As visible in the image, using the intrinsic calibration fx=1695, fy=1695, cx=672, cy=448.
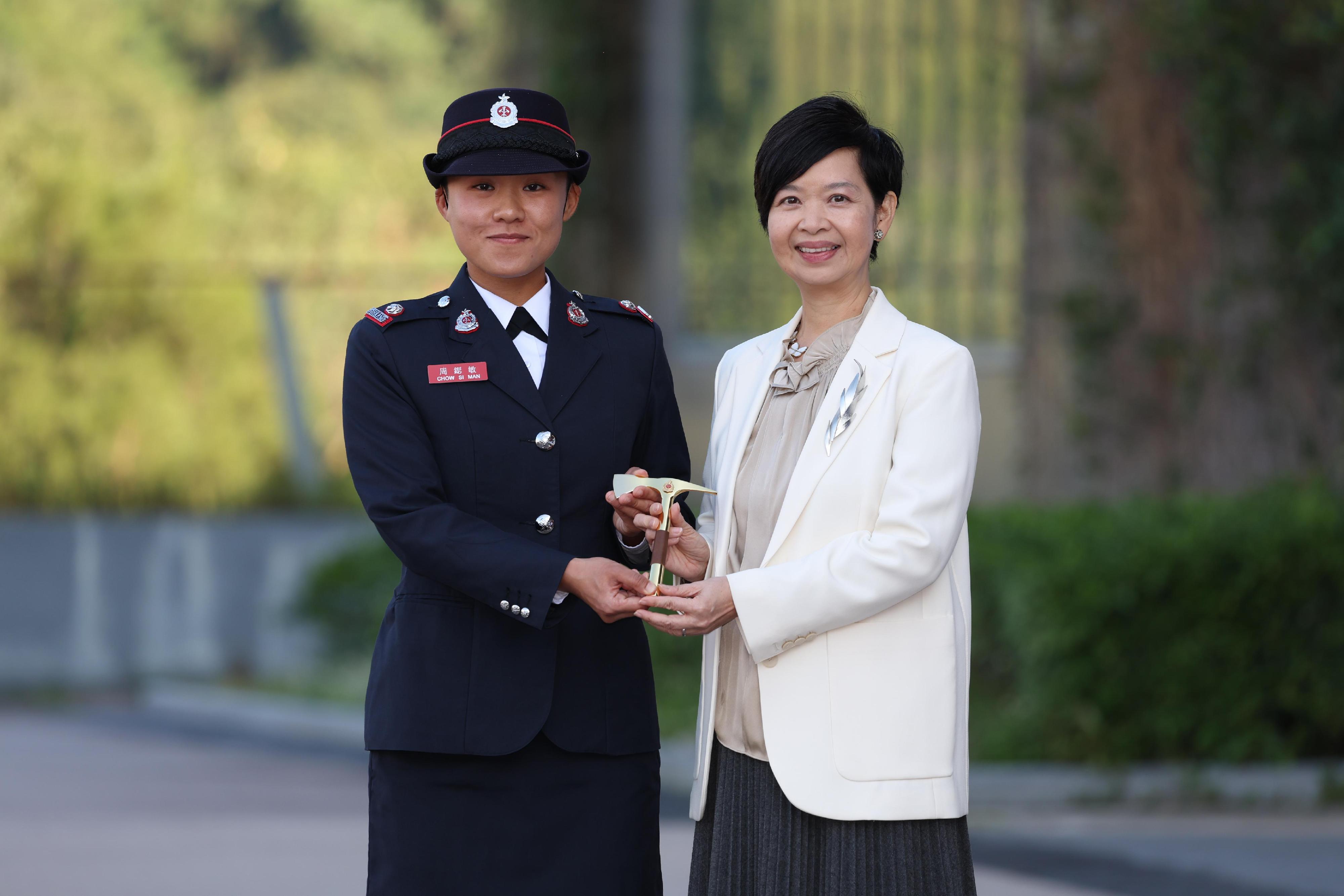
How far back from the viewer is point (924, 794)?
271cm

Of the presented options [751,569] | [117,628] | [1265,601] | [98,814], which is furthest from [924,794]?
[117,628]

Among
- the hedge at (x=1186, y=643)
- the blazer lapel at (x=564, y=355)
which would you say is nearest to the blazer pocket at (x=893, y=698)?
the blazer lapel at (x=564, y=355)

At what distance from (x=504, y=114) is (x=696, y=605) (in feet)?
2.97

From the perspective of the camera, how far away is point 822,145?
2.78 m

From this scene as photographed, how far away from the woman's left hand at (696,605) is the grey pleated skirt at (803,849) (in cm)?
26

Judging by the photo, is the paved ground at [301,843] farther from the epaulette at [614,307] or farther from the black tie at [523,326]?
the black tie at [523,326]

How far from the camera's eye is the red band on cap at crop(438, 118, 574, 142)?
2.89 m

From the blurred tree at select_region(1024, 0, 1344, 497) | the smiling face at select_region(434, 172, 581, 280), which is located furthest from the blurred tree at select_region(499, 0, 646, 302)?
the smiling face at select_region(434, 172, 581, 280)

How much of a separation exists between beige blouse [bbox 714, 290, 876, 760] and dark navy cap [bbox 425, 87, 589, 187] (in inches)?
20.1

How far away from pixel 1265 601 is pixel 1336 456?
1.43m

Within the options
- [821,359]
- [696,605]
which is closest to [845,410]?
[821,359]

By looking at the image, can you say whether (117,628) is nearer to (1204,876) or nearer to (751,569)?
(1204,876)

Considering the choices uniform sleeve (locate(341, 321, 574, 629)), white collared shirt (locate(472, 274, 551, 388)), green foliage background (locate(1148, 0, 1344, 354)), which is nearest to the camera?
uniform sleeve (locate(341, 321, 574, 629))

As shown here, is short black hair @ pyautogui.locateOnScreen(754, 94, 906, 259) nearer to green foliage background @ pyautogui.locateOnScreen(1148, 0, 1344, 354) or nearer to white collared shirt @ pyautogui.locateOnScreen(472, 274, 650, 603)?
white collared shirt @ pyautogui.locateOnScreen(472, 274, 650, 603)
